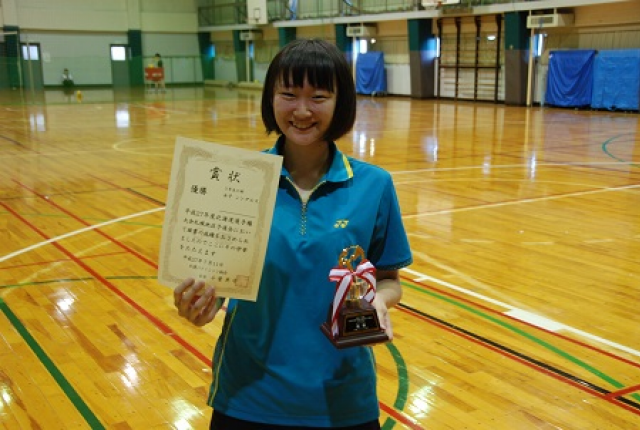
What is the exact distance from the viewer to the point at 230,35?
39500 millimetres

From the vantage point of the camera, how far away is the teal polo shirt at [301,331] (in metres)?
1.67

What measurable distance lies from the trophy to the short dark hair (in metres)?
0.35

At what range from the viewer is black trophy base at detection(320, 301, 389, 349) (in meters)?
1.59

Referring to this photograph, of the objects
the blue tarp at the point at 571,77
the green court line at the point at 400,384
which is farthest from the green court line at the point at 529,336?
the blue tarp at the point at 571,77

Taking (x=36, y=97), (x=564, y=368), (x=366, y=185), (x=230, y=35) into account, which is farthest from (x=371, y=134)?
(x=230, y=35)

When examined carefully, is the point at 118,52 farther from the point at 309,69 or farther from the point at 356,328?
the point at 356,328

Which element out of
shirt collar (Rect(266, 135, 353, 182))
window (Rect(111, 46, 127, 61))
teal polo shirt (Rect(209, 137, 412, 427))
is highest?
window (Rect(111, 46, 127, 61))

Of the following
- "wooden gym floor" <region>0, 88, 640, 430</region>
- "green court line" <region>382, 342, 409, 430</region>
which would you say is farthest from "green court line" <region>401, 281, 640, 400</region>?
"green court line" <region>382, 342, 409, 430</region>

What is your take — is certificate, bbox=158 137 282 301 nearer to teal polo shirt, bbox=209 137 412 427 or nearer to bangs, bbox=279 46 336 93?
teal polo shirt, bbox=209 137 412 427

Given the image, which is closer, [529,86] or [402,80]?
[529,86]

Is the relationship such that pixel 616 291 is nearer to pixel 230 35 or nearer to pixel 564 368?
pixel 564 368

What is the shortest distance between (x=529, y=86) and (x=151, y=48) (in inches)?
894

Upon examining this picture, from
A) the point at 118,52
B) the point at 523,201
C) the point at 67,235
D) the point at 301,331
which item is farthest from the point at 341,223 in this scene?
the point at 118,52

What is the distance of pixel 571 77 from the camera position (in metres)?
21.9
